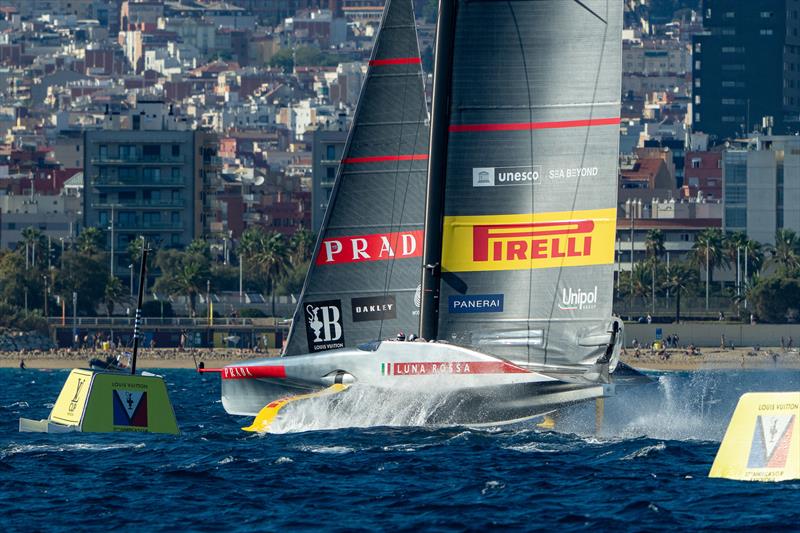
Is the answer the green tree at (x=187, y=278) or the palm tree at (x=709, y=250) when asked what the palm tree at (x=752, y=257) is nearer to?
the palm tree at (x=709, y=250)

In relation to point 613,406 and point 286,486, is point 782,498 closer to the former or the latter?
point 286,486

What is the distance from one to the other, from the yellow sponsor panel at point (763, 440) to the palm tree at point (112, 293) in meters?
111

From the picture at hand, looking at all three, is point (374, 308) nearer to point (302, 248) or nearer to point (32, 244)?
point (302, 248)

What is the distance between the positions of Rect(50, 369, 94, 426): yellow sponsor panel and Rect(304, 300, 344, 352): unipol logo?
5623 millimetres

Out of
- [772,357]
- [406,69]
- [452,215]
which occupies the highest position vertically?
[406,69]

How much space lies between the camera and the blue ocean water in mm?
36719

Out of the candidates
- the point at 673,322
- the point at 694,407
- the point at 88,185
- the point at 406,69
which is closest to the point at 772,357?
the point at 673,322

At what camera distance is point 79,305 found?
488 feet

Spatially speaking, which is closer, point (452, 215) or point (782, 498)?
point (782, 498)

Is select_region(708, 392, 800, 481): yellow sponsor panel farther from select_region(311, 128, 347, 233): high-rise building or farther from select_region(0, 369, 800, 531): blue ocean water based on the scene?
select_region(311, 128, 347, 233): high-rise building

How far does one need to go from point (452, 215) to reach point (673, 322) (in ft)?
339

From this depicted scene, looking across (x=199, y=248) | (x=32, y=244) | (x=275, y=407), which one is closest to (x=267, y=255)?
(x=199, y=248)

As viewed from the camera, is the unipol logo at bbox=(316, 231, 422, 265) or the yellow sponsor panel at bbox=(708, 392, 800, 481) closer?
the yellow sponsor panel at bbox=(708, 392, 800, 481)

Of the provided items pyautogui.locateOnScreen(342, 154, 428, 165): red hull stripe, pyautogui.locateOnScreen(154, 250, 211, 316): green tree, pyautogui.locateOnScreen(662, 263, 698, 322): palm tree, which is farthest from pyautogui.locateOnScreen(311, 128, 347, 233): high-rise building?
pyautogui.locateOnScreen(342, 154, 428, 165): red hull stripe
